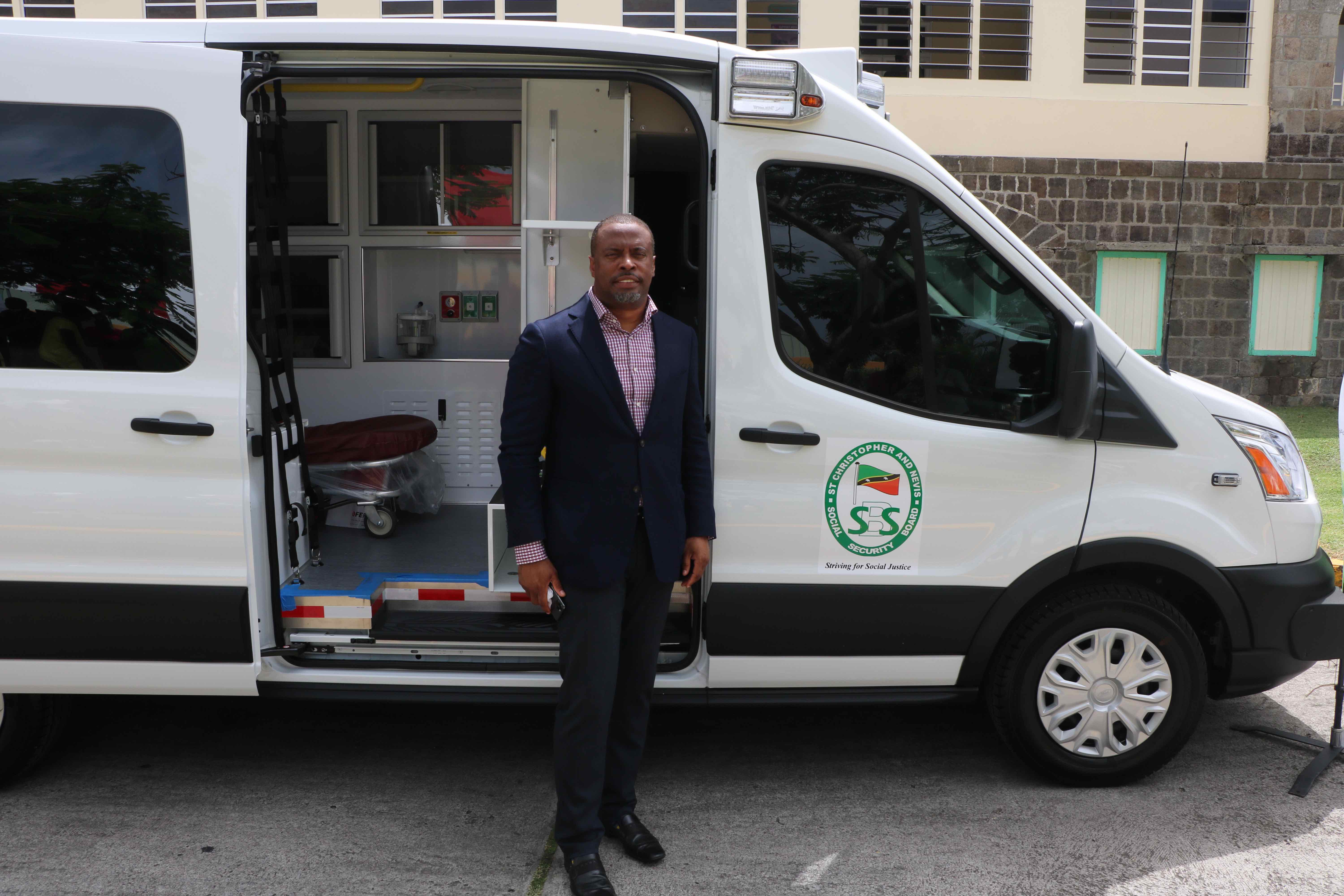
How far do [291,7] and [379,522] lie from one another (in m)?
10.3

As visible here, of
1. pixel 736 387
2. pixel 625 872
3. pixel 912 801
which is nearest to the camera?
pixel 625 872

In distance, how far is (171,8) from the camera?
12.8 metres

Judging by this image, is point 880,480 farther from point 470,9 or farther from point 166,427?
point 470,9

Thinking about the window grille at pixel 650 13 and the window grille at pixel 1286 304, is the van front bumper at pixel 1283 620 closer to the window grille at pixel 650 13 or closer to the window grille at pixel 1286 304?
the window grille at pixel 650 13

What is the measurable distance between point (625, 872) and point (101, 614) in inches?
68.4

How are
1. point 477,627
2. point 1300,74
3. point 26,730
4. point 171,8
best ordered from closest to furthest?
point 26,730, point 477,627, point 171,8, point 1300,74

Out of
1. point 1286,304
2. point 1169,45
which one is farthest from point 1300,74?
point 1286,304

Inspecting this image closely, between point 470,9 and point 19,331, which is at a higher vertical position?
point 470,9

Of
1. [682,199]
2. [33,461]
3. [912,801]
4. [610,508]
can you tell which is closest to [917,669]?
[912,801]

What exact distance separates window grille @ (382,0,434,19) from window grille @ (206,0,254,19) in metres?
0.07

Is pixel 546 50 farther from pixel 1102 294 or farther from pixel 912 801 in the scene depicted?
pixel 1102 294

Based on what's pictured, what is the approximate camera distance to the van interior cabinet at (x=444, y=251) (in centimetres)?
406

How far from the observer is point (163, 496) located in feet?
10.3

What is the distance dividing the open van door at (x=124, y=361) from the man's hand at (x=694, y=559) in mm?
1323
